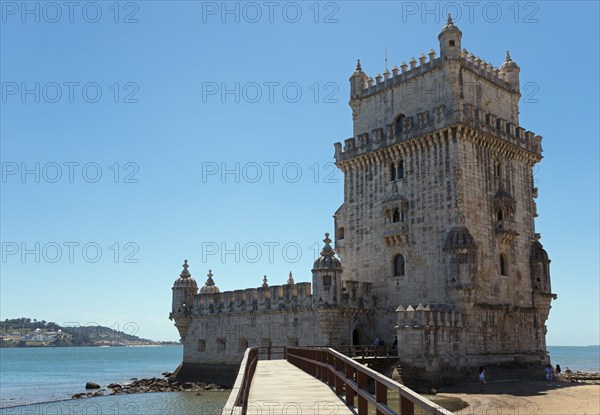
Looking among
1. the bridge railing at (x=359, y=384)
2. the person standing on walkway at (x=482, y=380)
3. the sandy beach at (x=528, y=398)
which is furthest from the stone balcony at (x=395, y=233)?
the bridge railing at (x=359, y=384)

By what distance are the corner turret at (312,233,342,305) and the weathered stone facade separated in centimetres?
7

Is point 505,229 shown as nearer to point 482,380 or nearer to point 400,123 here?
point 400,123

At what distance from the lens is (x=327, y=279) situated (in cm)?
3822

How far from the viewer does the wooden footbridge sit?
28.7 ft

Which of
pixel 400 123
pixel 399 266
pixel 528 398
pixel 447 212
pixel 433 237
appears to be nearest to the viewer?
pixel 528 398

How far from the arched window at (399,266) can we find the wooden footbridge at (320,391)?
16.0m

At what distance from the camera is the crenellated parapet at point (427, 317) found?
33.8 metres

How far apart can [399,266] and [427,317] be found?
6503mm

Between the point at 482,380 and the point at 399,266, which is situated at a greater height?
the point at 399,266

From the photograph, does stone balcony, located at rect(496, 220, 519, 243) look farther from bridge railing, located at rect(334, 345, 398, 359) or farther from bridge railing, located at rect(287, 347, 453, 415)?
bridge railing, located at rect(287, 347, 453, 415)

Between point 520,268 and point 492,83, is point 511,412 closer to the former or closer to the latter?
point 520,268

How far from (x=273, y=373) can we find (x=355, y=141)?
23.8 m

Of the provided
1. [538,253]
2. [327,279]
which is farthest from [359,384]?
[538,253]

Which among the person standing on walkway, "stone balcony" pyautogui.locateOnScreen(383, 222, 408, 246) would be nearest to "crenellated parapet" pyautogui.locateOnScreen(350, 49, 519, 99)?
"stone balcony" pyautogui.locateOnScreen(383, 222, 408, 246)
